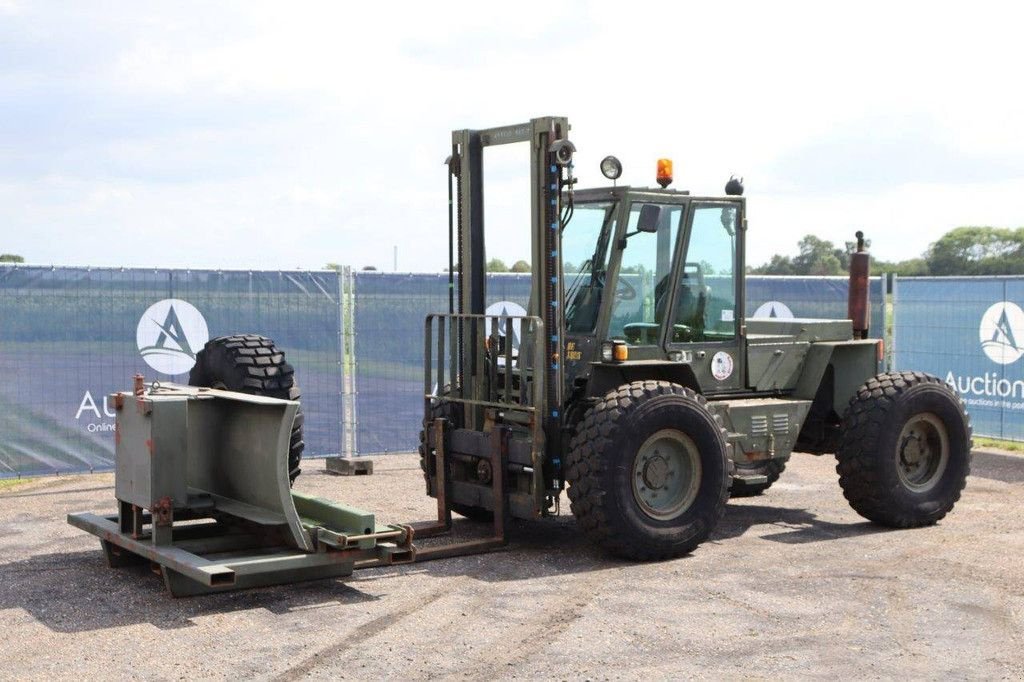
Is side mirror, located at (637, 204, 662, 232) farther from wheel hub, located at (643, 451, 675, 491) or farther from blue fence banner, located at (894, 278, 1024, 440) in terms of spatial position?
blue fence banner, located at (894, 278, 1024, 440)

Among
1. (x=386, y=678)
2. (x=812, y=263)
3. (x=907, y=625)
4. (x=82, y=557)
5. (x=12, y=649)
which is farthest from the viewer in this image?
(x=812, y=263)

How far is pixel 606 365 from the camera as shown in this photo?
379 inches

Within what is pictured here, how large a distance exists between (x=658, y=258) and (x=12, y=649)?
535 cm

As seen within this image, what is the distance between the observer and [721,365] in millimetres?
10406

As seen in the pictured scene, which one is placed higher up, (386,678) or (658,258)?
(658,258)

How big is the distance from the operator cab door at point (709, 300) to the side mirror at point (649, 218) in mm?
642

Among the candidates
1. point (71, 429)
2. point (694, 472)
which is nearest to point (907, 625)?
point (694, 472)

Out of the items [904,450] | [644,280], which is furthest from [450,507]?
[904,450]

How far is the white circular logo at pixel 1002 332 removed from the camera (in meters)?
16.3

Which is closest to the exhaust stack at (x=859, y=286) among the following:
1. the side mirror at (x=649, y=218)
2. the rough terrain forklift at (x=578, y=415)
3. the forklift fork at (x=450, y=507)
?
the rough terrain forklift at (x=578, y=415)

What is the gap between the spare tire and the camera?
35.5ft

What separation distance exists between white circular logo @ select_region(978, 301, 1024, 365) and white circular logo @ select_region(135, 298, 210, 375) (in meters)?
9.74

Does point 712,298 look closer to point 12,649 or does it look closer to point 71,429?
point 12,649

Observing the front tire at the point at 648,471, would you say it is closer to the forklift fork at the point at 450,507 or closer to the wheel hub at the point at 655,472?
the wheel hub at the point at 655,472
